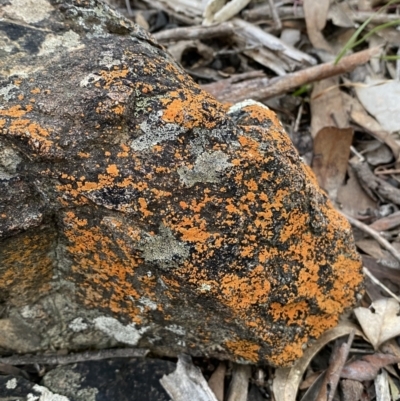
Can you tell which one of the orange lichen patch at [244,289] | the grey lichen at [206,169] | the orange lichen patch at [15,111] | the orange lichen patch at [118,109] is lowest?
the orange lichen patch at [244,289]

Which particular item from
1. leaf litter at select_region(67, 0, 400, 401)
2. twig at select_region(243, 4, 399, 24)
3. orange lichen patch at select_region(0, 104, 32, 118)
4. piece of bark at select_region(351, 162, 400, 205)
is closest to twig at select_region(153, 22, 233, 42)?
leaf litter at select_region(67, 0, 400, 401)

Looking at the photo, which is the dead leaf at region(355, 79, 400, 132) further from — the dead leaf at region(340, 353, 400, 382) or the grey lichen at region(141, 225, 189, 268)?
the grey lichen at region(141, 225, 189, 268)

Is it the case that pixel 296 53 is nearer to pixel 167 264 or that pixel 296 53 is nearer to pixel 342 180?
pixel 342 180

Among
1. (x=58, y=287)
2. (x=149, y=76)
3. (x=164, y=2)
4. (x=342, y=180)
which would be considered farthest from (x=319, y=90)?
(x=58, y=287)

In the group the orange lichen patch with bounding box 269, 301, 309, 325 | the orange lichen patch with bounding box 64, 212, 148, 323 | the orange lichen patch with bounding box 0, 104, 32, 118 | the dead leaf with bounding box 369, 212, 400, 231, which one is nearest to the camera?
the orange lichen patch with bounding box 0, 104, 32, 118

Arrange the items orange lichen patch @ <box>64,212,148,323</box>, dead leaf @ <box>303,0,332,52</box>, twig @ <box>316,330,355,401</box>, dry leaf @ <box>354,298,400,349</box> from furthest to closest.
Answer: dead leaf @ <box>303,0,332,52</box> → dry leaf @ <box>354,298,400,349</box> → twig @ <box>316,330,355,401</box> → orange lichen patch @ <box>64,212,148,323</box>

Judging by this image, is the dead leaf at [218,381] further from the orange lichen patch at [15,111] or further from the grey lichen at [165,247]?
the orange lichen patch at [15,111]

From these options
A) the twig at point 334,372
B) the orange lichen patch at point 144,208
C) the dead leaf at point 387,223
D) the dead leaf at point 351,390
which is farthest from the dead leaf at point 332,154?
the orange lichen patch at point 144,208
